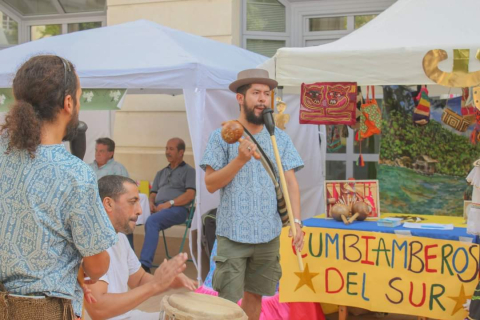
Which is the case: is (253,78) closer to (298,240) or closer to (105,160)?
(298,240)

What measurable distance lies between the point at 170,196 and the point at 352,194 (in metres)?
2.60

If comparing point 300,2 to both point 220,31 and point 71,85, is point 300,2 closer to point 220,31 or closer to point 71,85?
point 220,31

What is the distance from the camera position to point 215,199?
233 inches

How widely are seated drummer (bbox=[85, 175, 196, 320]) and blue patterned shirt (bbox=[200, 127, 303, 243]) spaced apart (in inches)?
30.0

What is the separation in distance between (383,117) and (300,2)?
3570 millimetres

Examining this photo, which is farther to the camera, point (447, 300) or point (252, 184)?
point (447, 300)

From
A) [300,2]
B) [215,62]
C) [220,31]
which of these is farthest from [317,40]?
[215,62]

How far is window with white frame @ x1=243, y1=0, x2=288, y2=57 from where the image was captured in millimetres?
8547

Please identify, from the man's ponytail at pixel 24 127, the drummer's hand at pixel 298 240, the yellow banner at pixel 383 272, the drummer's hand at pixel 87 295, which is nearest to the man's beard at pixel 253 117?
the drummer's hand at pixel 298 240

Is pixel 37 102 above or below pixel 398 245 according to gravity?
above

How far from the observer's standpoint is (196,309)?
2.22m

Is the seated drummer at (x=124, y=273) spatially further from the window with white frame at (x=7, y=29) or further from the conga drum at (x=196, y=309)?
the window with white frame at (x=7, y=29)

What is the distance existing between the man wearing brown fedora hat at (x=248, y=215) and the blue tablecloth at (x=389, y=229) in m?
0.80

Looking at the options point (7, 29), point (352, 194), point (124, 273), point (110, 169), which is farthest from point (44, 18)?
point (124, 273)
